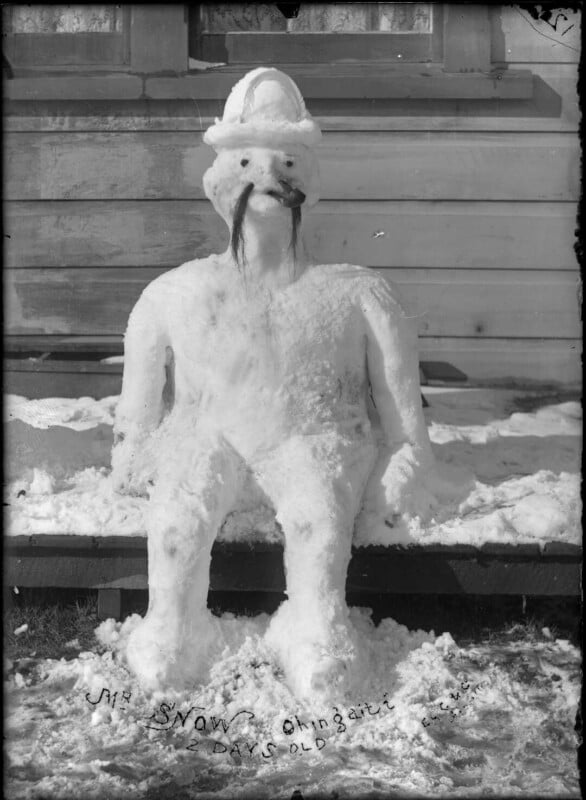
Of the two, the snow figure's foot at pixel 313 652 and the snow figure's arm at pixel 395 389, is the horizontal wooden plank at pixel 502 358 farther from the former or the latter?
the snow figure's foot at pixel 313 652

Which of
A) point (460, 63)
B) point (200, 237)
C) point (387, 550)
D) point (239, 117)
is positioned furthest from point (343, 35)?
point (387, 550)

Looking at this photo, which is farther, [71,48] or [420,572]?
[71,48]

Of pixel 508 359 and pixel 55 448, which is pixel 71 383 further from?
pixel 508 359

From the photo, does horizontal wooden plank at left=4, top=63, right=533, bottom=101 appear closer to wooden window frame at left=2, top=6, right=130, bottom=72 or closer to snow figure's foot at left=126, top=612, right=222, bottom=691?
wooden window frame at left=2, top=6, right=130, bottom=72

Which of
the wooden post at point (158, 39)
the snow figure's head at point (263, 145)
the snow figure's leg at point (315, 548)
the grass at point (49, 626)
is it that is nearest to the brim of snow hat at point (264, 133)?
the snow figure's head at point (263, 145)

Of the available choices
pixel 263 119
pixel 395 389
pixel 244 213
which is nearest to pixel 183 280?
pixel 244 213

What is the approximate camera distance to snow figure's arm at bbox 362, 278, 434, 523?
276cm

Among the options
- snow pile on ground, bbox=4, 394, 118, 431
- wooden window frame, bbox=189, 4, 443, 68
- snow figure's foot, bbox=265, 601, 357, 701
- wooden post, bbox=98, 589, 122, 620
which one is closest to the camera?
snow figure's foot, bbox=265, 601, 357, 701

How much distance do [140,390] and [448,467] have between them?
92cm

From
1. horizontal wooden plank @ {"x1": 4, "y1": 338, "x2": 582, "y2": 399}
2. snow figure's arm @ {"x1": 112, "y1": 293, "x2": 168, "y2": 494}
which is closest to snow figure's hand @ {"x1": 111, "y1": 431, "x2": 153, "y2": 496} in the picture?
snow figure's arm @ {"x1": 112, "y1": 293, "x2": 168, "y2": 494}

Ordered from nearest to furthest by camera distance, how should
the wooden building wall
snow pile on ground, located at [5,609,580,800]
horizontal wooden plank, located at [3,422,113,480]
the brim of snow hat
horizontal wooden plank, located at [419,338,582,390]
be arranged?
snow pile on ground, located at [5,609,580,800] → the brim of snow hat → horizontal wooden plank, located at [3,422,113,480] → the wooden building wall → horizontal wooden plank, located at [419,338,582,390]

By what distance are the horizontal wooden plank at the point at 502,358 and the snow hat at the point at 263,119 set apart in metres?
1.97

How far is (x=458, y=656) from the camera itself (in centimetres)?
262

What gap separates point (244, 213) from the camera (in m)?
2.73
